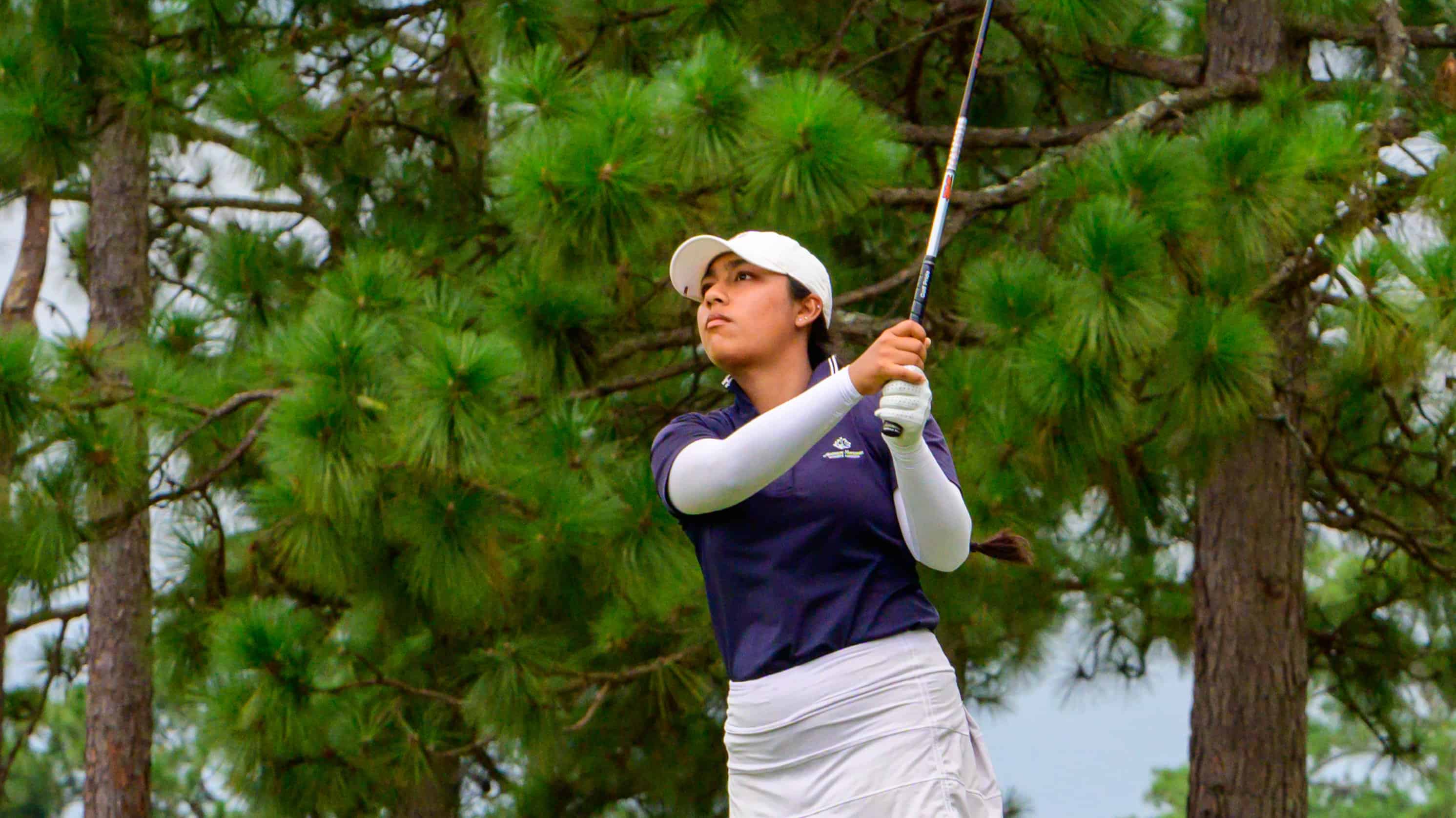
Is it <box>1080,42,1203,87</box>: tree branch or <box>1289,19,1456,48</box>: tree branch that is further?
<box>1080,42,1203,87</box>: tree branch

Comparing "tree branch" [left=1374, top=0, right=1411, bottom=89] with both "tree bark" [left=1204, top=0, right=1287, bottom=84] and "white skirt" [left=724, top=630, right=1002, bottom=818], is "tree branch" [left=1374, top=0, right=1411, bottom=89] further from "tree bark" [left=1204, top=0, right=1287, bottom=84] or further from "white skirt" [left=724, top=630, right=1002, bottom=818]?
"white skirt" [left=724, top=630, right=1002, bottom=818]

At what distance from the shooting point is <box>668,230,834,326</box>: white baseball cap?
2.18 m

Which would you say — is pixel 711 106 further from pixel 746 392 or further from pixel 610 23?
pixel 746 392

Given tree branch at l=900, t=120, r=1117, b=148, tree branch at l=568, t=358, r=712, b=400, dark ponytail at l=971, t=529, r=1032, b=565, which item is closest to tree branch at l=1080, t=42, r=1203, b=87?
tree branch at l=900, t=120, r=1117, b=148

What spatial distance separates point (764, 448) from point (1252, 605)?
349 centimetres

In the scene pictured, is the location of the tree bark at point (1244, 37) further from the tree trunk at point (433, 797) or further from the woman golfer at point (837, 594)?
the tree trunk at point (433, 797)

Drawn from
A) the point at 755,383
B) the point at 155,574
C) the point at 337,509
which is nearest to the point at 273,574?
the point at 155,574

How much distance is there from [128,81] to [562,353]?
4.99ft

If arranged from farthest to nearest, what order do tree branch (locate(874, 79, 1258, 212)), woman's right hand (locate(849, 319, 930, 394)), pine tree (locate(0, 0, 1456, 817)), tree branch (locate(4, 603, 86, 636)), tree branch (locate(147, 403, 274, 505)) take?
tree branch (locate(4, 603, 86, 636)) → tree branch (locate(147, 403, 274, 505)) → tree branch (locate(874, 79, 1258, 212)) → pine tree (locate(0, 0, 1456, 817)) → woman's right hand (locate(849, 319, 930, 394))

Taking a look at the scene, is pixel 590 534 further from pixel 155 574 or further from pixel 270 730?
pixel 155 574

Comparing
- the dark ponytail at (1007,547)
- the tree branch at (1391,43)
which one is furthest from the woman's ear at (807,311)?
the tree branch at (1391,43)

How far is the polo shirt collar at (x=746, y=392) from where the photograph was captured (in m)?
2.19

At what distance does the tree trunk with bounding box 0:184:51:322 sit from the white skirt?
6.09 metres

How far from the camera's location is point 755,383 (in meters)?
2.20
